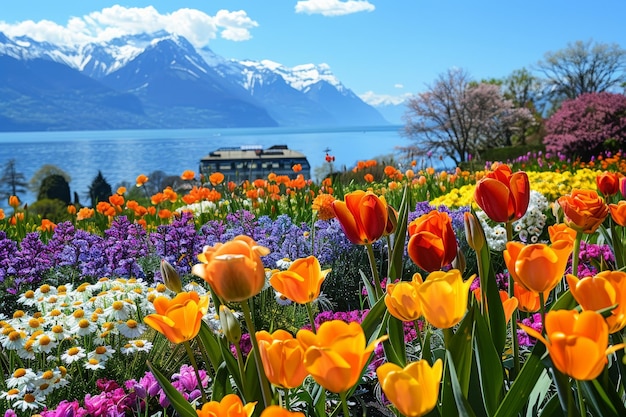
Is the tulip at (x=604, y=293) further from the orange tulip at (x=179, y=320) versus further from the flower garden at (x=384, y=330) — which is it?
the orange tulip at (x=179, y=320)

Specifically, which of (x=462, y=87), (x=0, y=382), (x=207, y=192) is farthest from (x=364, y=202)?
(x=462, y=87)

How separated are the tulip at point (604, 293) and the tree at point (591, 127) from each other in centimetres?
1571

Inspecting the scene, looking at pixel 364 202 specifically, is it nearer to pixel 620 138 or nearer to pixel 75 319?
pixel 75 319

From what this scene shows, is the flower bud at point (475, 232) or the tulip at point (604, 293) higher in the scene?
the flower bud at point (475, 232)

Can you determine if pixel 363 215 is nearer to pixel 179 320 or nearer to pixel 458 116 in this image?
pixel 179 320

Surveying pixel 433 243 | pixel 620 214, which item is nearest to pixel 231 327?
pixel 433 243

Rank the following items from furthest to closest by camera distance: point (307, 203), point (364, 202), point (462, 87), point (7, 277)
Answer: point (462, 87)
point (307, 203)
point (7, 277)
point (364, 202)

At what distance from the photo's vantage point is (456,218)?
460 cm

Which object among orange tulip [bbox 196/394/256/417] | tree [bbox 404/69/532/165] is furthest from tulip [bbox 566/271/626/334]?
tree [bbox 404/69/532/165]

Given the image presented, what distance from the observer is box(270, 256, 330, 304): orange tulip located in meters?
1.29

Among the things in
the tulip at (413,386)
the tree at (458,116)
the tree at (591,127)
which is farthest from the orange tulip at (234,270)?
the tree at (458,116)

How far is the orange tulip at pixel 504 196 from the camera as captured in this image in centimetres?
158

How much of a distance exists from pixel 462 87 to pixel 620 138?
770 inches

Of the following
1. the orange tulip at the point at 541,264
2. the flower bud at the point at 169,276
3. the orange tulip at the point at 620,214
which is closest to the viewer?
the orange tulip at the point at 541,264
